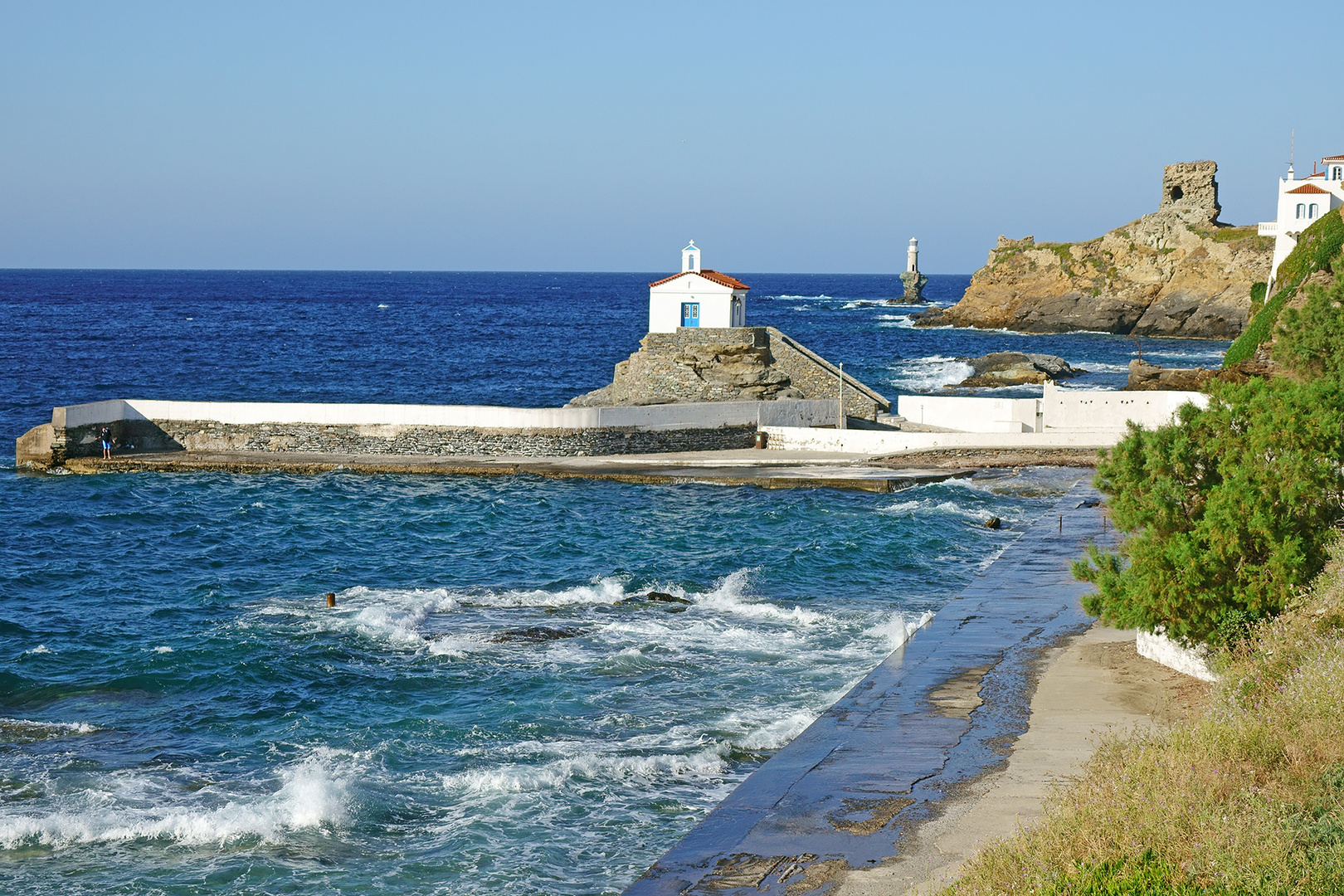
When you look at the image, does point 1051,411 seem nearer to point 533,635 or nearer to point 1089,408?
point 1089,408

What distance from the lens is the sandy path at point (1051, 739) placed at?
36.9 feet

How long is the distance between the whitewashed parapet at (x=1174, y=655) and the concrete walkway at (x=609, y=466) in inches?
820

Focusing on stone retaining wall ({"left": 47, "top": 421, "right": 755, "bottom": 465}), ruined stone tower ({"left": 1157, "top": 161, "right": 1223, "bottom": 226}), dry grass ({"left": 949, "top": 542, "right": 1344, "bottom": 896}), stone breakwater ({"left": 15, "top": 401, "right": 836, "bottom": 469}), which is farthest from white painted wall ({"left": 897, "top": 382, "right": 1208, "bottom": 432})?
ruined stone tower ({"left": 1157, "top": 161, "right": 1223, "bottom": 226})

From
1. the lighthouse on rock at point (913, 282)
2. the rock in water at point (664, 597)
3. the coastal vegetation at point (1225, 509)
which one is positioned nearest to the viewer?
the coastal vegetation at point (1225, 509)

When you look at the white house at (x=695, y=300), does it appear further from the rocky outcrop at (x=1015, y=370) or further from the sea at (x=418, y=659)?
the rocky outcrop at (x=1015, y=370)

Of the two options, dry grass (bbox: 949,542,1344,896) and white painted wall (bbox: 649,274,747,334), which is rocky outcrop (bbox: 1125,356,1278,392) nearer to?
white painted wall (bbox: 649,274,747,334)

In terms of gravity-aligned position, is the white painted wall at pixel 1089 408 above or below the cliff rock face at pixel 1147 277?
below

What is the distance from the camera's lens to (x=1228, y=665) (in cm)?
1497

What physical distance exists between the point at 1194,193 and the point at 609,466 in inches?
3778

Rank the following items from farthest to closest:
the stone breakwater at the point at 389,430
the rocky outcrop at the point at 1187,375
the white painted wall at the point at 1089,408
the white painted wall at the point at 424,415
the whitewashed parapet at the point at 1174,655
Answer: the white painted wall at the point at 424,415 → the stone breakwater at the point at 389,430 → the white painted wall at the point at 1089,408 → the rocky outcrop at the point at 1187,375 → the whitewashed parapet at the point at 1174,655

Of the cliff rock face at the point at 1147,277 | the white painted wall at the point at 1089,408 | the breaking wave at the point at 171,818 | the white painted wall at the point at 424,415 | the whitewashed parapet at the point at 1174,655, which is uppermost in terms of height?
the cliff rock face at the point at 1147,277

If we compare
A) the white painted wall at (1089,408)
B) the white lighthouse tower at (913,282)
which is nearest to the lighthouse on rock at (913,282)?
the white lighthouse tower at (913,282)

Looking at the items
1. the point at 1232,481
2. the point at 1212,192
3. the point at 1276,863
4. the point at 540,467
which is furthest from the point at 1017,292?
the point at 1276,863

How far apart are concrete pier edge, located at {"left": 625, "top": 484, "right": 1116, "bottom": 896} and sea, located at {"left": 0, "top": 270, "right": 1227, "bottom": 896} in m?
1.03
